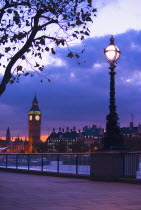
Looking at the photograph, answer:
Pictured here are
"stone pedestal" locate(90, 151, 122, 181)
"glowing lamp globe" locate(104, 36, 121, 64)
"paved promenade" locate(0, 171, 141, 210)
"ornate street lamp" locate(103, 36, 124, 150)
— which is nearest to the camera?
"paved promenade" locate(0, 171, 141, 210)

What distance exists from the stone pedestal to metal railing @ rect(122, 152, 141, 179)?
0.58ft

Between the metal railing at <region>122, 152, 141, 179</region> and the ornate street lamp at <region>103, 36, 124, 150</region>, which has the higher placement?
the ornate street lamp at <region>103, 36, 124, 150</region>

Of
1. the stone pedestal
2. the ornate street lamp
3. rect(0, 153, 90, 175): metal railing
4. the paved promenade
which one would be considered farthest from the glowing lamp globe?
the paved promenade

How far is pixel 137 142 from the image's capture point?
157 metres

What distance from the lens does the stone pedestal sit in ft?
53.9

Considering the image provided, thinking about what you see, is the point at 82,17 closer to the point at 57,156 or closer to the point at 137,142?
the point at 57,156

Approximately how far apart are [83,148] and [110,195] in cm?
18041

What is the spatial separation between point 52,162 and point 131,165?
6.68 meters

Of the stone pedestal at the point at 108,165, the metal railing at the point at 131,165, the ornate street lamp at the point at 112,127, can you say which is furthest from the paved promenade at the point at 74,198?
the ornate street lamp at the point at 112,127

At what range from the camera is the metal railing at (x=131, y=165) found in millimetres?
16103

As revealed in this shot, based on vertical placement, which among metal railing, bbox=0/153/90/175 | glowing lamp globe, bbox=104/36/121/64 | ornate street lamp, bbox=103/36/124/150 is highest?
glowing lamp globe, bbox=104/36/121/64

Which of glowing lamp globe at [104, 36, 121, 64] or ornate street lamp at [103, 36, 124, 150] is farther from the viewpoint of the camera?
glowing lamp globe at [104, 36, 121, 64]

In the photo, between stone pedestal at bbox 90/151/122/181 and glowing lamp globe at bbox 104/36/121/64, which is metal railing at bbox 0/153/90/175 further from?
glowing lamp globe at bbox 104/36/121/64

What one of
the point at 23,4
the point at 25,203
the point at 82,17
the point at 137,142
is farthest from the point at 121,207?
the point at 137,142
